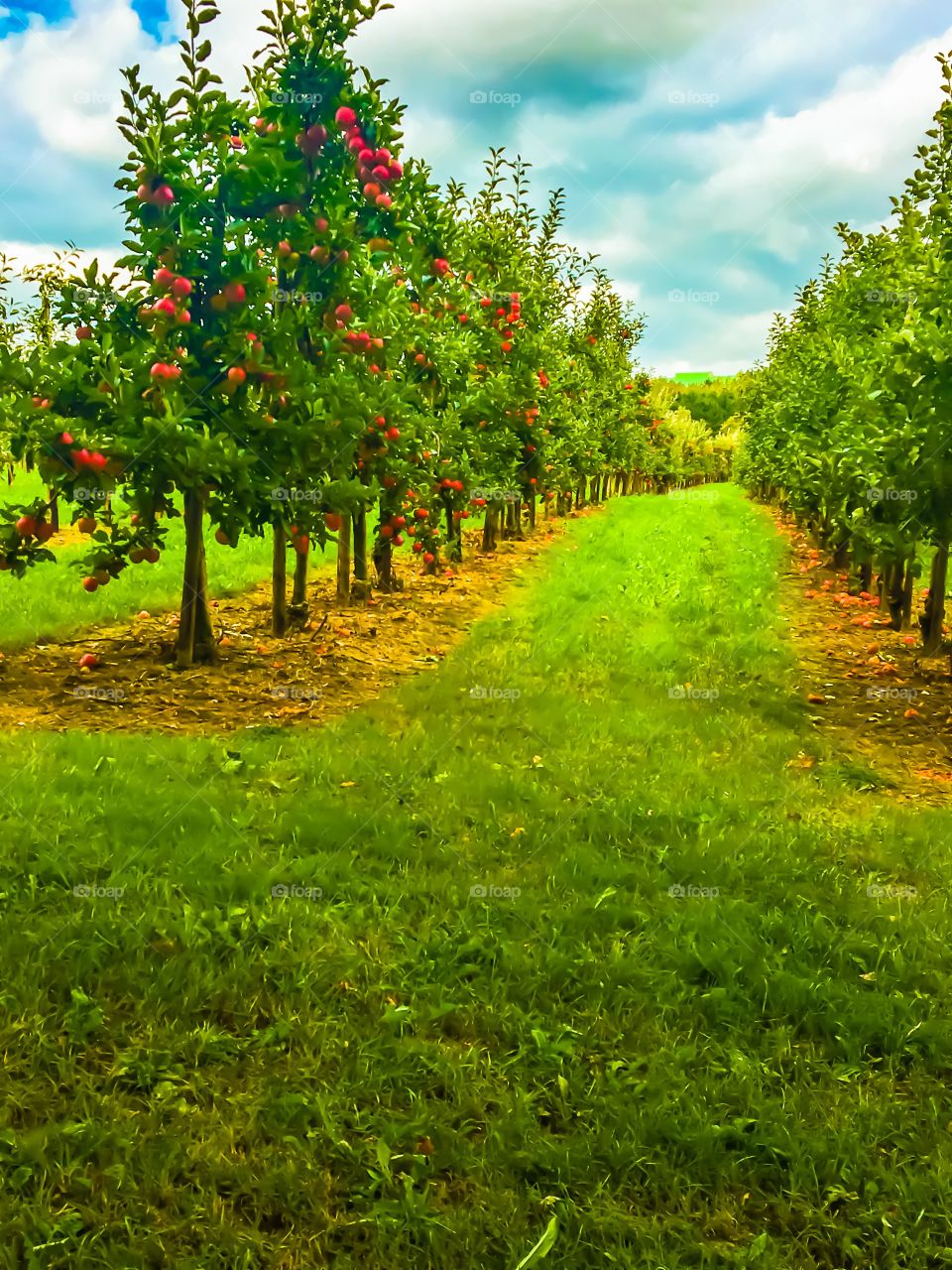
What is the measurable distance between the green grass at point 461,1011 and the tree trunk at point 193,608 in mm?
2064

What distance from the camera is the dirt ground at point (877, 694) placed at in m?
7.16

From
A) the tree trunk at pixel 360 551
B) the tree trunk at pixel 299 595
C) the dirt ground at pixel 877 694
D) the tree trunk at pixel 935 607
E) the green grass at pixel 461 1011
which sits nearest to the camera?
the green grass at pixel 461 1011

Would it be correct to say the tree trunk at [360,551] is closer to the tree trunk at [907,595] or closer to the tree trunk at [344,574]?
the tree trunk at [344,574]

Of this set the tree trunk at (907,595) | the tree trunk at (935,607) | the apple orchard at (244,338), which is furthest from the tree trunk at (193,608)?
the tree trunk at (907,595)

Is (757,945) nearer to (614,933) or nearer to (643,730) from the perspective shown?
(614,933)

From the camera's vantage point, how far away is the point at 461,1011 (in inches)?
149

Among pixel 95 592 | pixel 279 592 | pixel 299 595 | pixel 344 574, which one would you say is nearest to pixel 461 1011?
pixel 279 592

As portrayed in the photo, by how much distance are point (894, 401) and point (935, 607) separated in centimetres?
251

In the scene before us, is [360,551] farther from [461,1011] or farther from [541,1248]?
[541,1248]

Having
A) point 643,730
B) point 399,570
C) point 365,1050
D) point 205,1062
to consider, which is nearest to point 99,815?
point 205,1062

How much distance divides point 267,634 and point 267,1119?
A: 24.2 feet

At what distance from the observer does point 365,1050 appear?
3.53 m

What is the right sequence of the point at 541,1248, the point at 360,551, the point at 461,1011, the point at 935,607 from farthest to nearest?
the point at 360,551 → the point at 935,607 → the point at 461,1011 → the point at 541,1248

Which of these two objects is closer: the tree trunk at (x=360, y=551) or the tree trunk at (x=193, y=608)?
the tree trunk at (x=193, y=608)
